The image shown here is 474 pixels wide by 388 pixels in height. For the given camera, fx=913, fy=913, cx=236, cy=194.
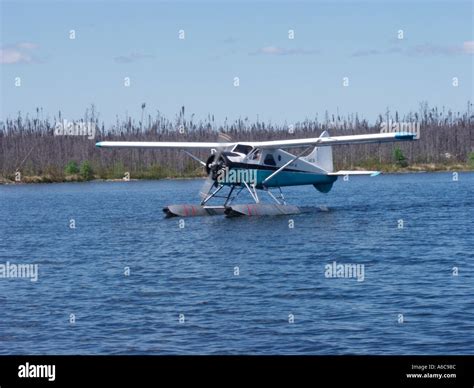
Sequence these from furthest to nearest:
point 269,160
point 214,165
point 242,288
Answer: point 269,160
point 214,165
point 242,288

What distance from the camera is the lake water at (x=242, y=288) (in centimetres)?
1228

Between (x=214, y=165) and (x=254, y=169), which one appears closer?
(x=214, y=165)

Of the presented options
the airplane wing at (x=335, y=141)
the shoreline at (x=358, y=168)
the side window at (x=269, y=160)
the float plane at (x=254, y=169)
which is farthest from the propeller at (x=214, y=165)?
the shoreline at (x=358, y=168)

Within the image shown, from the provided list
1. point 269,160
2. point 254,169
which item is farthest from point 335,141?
point 254,169

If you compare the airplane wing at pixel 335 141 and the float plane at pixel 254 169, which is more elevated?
the airplane wing at pixel 335 141

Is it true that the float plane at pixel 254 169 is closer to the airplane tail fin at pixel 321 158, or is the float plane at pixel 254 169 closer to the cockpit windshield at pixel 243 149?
the cockpit windshield at pixel 243 149

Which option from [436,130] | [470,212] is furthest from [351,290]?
[436,130]

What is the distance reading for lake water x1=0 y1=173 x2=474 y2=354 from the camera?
1228 cm

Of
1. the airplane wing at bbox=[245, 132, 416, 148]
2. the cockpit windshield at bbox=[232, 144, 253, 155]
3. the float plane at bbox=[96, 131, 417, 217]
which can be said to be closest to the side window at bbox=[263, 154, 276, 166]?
the float plane at bbox=[96, 131, 417, 217]

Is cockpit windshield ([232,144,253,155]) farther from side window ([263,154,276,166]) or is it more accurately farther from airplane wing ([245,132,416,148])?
side window ([263,154,276,166])

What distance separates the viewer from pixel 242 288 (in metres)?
17.0

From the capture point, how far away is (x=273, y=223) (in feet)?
98.3

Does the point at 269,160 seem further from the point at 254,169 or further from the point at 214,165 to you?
the point at 214,165
